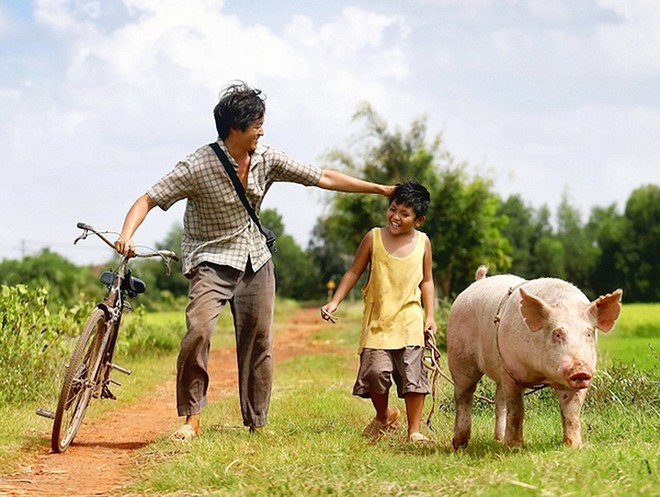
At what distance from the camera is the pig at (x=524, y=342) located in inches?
212

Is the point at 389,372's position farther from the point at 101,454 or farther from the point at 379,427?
the point at 101,454

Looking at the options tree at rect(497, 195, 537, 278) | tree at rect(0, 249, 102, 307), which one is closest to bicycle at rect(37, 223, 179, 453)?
tree at rect(0, 249, 102, 307)

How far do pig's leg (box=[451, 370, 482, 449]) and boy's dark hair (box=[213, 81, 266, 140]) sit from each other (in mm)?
2231

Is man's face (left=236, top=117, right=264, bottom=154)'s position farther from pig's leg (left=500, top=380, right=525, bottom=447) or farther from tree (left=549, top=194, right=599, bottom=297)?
tree (left=549, top=194, right=599, bottom=297)

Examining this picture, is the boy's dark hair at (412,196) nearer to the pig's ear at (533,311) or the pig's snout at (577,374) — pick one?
the pig's ear at (533,311)

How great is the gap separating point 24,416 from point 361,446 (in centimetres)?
332

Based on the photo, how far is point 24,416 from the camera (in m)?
8.22

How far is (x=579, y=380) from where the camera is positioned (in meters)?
5.23

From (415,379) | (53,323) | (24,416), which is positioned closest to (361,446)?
(415,379)

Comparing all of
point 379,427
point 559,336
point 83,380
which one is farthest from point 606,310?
point 83,380

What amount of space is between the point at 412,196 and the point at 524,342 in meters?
1.67

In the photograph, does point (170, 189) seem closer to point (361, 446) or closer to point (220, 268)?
point (220, 268)

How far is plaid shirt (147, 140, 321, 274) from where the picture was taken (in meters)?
6.93

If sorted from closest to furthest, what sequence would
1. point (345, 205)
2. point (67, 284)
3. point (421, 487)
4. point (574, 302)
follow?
point (421, 487)
point (574, 302)
point (345, 205)
point (67, 284)
